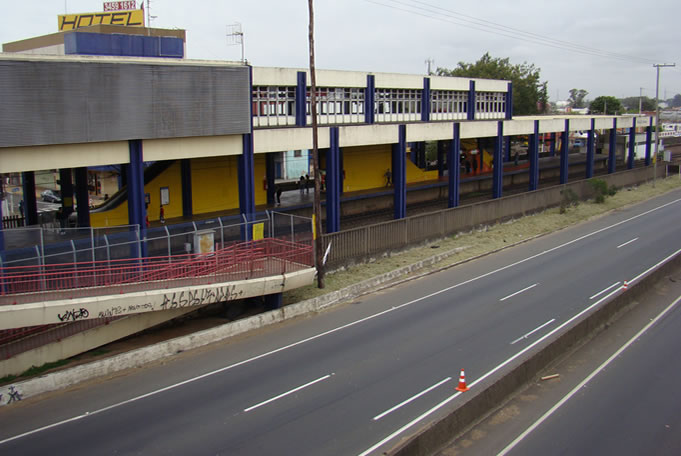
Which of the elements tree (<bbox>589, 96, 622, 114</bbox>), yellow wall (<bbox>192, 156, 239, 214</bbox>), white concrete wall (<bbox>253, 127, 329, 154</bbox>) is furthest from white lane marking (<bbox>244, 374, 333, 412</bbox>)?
tree (<bbox>589, 96, 622, 114</bbox>)

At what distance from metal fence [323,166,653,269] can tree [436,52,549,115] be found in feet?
136

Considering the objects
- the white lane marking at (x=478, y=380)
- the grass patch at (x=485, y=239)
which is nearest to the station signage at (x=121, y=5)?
the grass patch at (x=485, y=239)

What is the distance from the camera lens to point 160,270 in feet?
60.5

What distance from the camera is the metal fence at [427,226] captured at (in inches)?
997

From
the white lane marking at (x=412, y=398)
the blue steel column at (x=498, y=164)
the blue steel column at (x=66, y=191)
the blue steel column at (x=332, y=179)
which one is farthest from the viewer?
the blue steel column at (x=498, y=164)

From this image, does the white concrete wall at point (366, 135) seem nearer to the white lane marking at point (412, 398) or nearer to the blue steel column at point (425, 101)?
the blue steel column at point (425, 101)

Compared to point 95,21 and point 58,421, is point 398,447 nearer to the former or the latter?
point 58,421

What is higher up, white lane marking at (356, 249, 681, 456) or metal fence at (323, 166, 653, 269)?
metal fence at (323, 166, 653, 269)

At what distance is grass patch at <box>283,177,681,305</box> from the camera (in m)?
23.7

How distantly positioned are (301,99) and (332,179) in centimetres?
412

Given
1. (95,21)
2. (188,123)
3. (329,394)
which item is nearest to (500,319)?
(329,394)

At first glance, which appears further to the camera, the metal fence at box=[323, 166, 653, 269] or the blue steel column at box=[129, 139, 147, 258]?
the metal fence at box=[323, 166, 653, 269]

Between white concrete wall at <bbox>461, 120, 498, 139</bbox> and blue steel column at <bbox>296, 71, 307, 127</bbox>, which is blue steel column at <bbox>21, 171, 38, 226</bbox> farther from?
white concrete wall at <bbox>461, 120, 498, 139</bbox>

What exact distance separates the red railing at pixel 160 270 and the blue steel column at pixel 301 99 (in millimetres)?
8881
